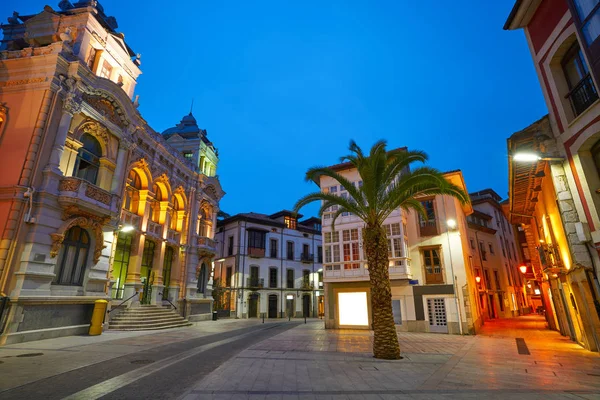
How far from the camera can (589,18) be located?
818cm

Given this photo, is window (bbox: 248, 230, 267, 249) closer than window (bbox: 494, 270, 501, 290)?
No

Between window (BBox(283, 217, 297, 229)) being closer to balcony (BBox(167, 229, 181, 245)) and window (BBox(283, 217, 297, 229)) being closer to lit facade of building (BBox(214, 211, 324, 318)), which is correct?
lit facade of building (BBox(214, 211, 324, 318))

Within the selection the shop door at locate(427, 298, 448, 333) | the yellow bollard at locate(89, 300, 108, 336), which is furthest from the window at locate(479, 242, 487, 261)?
the yellow bollard at locate(89, 300, 108, 336)

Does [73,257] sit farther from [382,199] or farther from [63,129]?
[382,199]

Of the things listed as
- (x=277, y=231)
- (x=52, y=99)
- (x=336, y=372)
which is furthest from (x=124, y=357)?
(x=277, y=231)

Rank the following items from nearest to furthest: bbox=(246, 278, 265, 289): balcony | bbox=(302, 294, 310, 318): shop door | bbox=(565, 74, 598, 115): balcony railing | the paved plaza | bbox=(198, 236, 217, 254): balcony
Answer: the paved plaza < bbox=(565, 74, 598, 115): balcony railing < bbox=(198, 236, 217, 254): balcony < bbox=(246, 278, 265, 289): balcony < bbox=(302, 294, 310, 318): shop door

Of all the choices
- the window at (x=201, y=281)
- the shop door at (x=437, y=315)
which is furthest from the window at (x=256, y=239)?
the shop door at (x=437, y=315)

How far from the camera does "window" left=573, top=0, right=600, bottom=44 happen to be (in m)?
7.97

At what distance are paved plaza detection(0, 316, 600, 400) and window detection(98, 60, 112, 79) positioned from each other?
15.4m

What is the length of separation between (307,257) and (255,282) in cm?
915

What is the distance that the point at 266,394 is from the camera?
21.0ft

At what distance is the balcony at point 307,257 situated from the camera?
4317cm

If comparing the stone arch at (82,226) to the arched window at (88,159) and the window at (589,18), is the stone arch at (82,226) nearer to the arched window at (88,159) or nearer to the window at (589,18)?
the arched window at (88,159)

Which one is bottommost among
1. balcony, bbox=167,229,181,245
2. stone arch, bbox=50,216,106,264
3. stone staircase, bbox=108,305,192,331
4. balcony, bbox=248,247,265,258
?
stone staircase, bbox=108,305,192,331
